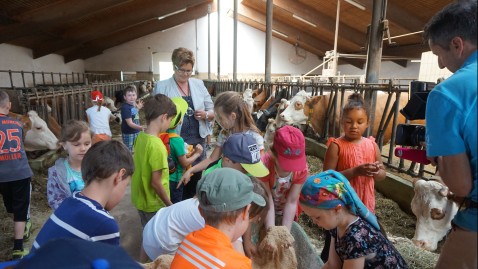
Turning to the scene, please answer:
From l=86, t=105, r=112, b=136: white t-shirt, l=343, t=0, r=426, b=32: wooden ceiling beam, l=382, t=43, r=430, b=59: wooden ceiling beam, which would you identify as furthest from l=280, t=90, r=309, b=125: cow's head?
l=382, t=43, r=430, b=59: wooden ceiling beam

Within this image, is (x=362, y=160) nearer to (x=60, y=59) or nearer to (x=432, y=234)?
(x=432, y=234)

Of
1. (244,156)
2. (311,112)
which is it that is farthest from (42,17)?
(244,156)

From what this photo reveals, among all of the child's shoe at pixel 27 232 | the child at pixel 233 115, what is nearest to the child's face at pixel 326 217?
the child at pixel 233 115

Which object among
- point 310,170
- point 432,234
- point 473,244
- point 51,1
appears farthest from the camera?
point 51,1

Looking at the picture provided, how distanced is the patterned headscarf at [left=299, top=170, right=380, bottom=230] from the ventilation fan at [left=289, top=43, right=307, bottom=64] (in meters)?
23.7

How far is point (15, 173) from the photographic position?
8.38ft

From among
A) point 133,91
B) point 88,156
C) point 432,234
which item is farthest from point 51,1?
point 432,234

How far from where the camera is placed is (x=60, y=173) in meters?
1.96

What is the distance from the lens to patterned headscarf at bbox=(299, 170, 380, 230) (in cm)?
A: 124

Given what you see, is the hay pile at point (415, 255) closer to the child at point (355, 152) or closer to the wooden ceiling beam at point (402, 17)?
the child at point (355, 152)

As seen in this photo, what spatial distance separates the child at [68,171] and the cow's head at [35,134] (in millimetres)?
2598

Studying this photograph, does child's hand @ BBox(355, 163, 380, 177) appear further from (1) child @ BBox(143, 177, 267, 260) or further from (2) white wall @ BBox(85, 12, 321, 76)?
(2) white wall @ BBox(85, 12, 321, 76)

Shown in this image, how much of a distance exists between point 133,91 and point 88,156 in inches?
148

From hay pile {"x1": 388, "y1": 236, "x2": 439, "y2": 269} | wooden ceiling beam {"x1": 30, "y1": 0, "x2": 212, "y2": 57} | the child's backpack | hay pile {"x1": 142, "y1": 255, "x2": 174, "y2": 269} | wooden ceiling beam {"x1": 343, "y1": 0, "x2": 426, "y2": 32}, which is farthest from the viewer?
wooden ceiling beam {"x1": 30, "y1": 0, "x2": 212, "y2": 57}
